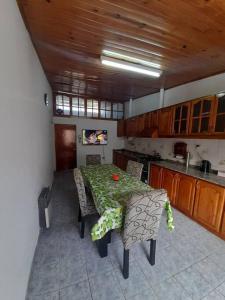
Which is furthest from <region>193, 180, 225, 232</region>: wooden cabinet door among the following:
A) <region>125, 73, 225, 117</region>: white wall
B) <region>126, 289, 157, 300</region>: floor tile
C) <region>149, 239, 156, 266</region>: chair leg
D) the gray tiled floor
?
<region>125, 73, 225, 117</region>: white wall

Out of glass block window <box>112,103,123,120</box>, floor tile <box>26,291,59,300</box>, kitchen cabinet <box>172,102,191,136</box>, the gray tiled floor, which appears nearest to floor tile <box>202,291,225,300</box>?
the gray tiled floor

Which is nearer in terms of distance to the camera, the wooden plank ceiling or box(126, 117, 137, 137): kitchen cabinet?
the wooden plank ceiling

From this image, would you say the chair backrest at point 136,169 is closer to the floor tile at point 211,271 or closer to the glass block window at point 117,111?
the floor tile at point 211,271

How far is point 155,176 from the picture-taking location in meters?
3.38

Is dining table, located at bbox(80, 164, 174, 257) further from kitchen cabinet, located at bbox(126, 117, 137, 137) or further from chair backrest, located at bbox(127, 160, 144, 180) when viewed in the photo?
kitchen cabinet, located at bbox(126, 117, 137, 137)

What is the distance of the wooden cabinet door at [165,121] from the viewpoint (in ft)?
10.3

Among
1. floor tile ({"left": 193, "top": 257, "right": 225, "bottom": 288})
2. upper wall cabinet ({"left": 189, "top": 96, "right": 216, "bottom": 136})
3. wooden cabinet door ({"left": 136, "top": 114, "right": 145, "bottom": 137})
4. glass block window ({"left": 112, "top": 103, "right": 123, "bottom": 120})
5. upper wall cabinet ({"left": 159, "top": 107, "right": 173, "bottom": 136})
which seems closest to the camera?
floor tile ({"left": 193, "top": 257, "right": 225, "bottom": 288})

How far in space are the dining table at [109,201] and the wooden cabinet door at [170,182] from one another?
3.47ft

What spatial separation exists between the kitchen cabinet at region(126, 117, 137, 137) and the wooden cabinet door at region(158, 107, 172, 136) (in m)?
1.18

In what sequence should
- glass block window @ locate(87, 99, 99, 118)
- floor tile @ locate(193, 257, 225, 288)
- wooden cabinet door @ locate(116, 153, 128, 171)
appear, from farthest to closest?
glass block window @ locate(87, 99, 99, 118) < wooden cabinet door @ locate(116, 153, 128, 171) < floor tile @ locate(193, 257, 225, 288)

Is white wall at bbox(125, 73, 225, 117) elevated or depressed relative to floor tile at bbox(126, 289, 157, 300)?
elevated

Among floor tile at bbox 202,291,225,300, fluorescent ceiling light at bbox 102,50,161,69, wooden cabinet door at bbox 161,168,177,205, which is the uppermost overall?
fluorescent ceiling light at bbox 102,50,161,69

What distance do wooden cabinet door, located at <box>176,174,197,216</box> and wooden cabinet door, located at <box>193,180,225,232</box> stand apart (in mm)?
88

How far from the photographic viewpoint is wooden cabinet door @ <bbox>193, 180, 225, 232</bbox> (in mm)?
2105
